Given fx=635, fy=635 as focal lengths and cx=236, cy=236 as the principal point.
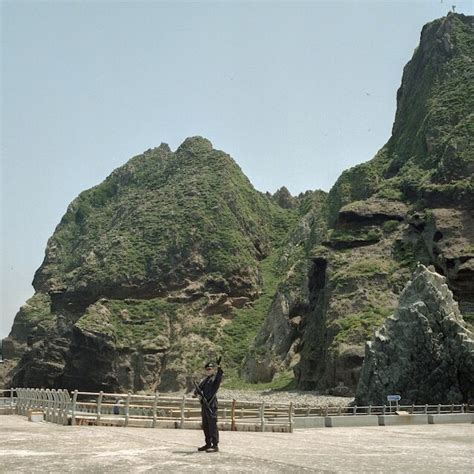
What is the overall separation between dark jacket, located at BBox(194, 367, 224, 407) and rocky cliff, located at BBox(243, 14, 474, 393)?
62786mm

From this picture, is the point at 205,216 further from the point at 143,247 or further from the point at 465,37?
the point at 465,37

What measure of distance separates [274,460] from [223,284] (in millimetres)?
137039

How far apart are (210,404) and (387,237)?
87433mm

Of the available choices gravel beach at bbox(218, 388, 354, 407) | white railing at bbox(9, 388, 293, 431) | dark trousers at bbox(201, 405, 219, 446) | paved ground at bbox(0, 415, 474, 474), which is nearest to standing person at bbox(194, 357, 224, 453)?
dark trousers at bbox(201, 405, 219, 446)

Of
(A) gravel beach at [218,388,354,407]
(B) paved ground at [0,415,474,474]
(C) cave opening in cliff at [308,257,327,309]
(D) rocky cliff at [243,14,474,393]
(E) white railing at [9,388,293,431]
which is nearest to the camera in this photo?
(B) paved ground at [0,415,474,474]

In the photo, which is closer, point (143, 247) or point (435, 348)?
point (435, 348)

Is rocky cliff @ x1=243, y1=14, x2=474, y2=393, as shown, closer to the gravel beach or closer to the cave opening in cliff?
the cave opening in cliff

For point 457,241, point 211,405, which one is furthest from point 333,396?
point 211,405

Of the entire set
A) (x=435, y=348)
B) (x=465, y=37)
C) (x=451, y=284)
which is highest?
(x=465, y=37)

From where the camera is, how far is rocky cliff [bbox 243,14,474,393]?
8200cm

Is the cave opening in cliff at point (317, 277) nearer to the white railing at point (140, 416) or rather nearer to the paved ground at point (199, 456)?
the white railing at point (140, 416)

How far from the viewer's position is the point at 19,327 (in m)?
187

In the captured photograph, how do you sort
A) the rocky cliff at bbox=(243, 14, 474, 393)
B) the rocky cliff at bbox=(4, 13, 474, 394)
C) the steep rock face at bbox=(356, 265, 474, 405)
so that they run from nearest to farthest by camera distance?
the steep rock face at bbox=(356, 265, 474, 405), the rocky cliff at bbox=(243, 14, 474, 393), the rocky cliff at bbox=(4, 13, 474, 394)

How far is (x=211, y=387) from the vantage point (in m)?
13.9
